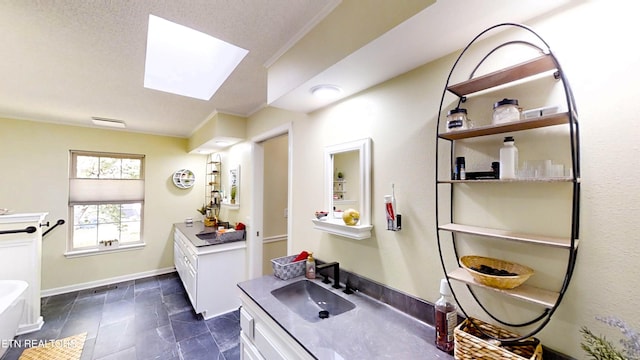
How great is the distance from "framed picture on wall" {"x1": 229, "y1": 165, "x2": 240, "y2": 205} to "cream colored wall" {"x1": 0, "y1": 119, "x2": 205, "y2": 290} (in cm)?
157

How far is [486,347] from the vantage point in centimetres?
82

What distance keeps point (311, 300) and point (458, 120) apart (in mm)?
1427

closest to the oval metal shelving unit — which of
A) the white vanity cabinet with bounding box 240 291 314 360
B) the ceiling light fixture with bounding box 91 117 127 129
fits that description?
the white vanity cabinet with bounding box 240 291 314 360

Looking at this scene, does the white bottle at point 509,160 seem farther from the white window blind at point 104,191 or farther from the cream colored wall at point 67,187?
the white window blind at point 104,191

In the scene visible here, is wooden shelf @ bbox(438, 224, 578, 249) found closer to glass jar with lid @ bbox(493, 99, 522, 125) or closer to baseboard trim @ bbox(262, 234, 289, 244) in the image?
glass jar with lid @ bbox(493, 99, 522, 125)

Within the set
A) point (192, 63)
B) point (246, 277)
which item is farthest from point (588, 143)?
point (246, 277)

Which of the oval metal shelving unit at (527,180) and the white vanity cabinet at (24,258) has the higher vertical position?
the oval metal shelving unit at (527,180)

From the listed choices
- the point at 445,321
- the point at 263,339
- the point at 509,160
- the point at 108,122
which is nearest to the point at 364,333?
the point at 445,321

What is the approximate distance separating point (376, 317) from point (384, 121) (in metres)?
1.09

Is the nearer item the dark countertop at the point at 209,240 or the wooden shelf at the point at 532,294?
the wooden shelf at the point at 532,294

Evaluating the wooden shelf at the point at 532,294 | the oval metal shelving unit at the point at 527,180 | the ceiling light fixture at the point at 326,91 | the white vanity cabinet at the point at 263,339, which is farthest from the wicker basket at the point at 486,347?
the ceiling light fixture at the point at 326,91

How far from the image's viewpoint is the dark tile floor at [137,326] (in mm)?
2223

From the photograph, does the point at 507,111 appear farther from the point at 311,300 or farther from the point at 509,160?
the point at 311,300

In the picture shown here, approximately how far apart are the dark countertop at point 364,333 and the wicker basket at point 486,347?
0.11 meters
